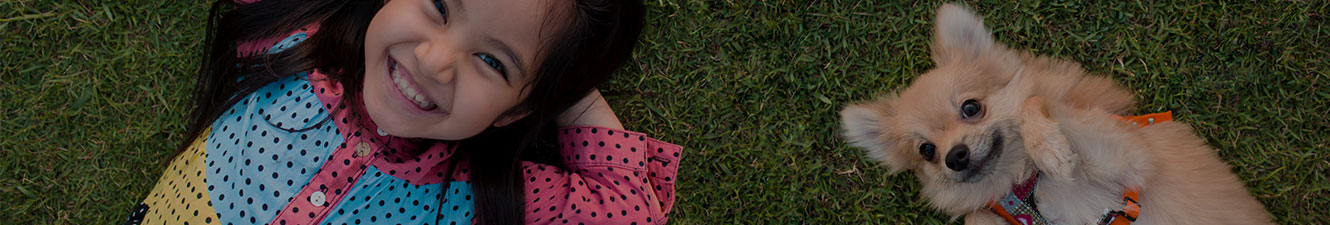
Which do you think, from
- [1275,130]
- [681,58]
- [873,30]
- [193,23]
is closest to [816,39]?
[873,30]

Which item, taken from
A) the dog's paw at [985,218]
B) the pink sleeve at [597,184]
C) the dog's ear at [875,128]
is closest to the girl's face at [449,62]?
the pink sleeve at [597,184]

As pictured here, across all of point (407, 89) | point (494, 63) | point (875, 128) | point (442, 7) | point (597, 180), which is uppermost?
point (442, 7)

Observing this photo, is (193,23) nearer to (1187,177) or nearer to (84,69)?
(84,69)

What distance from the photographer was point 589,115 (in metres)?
3.24

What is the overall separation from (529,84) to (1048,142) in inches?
66.7

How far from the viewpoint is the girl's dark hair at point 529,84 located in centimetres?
244

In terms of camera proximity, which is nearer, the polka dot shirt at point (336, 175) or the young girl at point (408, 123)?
the young girl at point (408, 123)

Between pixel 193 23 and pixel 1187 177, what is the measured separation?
4.26m

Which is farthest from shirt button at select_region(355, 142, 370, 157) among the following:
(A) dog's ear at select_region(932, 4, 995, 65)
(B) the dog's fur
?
(A) dog's ear at select_region(932, 4, 995, 65)

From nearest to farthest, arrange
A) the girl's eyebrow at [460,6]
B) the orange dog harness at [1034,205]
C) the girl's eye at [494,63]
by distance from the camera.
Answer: the girl's eyebrow at [460,6]
the girl's eye at [494,63]
the orange dog harness at [1034,205]

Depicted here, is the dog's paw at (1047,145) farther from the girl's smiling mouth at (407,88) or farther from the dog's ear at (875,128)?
the girl's smiling mouth at (407,88)

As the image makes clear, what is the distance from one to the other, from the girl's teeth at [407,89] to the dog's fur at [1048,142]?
70.6 inches

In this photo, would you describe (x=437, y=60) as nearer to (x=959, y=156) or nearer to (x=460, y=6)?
(x=460, y=6)

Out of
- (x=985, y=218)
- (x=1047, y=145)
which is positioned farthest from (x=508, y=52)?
(x=985, y=218)
